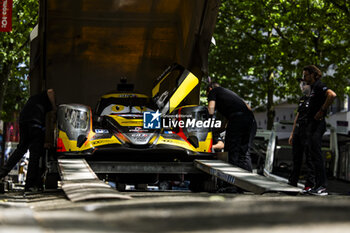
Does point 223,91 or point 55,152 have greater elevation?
point 223,91

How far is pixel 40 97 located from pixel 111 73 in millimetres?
2703

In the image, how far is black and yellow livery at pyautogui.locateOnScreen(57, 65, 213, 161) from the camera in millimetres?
9039

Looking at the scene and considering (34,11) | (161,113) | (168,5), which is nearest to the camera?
(161,113)

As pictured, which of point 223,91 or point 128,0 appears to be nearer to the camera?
point 223,91

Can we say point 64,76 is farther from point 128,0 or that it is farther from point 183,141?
point 183,141

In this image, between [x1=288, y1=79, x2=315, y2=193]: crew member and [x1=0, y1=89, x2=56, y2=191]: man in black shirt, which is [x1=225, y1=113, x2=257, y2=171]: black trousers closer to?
[x1=288, y1=79, x2=315, y2=193]: crew member

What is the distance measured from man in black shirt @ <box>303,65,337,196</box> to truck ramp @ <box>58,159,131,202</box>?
2929 millimetres

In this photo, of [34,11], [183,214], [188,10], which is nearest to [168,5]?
[188,10]

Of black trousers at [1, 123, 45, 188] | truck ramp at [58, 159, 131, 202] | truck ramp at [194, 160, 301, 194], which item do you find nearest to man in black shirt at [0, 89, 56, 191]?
black trousers at [1, 123, 45, 188]

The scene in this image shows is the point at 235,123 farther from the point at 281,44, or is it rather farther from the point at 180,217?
the point at 281,44

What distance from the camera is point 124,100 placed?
408 inches

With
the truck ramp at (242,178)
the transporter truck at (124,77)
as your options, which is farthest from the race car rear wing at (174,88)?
the truck ramp at (242,178)

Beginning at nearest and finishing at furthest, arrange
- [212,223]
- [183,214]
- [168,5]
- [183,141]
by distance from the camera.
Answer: [212,223], [183,214], [183,141], [168,5]

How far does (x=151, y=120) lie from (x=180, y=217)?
5.05 meters
